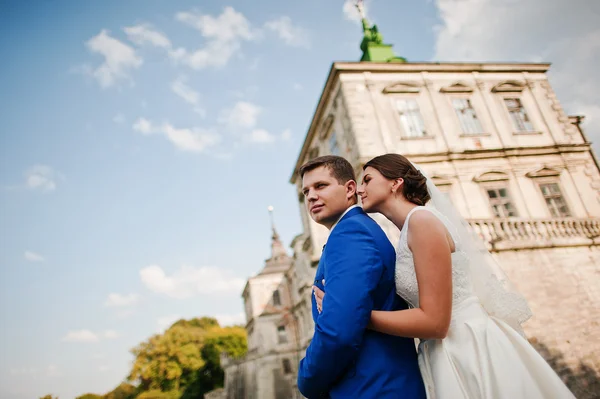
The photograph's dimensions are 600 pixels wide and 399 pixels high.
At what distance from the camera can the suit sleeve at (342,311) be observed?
5.62 feet

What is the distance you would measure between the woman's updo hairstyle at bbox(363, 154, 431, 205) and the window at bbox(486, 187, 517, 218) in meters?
14.0

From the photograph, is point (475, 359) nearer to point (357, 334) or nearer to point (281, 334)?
point (357, 334)

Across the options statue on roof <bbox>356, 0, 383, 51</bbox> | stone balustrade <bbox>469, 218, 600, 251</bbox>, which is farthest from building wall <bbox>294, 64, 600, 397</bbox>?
statue on roof <bbox>356, 0, 383, 51</bbox>

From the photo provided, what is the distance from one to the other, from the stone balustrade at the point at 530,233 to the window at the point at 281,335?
Result: 27.2 m

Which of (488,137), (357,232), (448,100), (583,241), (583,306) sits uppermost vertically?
(448,100)

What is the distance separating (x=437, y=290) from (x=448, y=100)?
54.8 feet

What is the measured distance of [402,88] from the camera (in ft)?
52.7

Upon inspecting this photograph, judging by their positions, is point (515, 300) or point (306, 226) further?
point (306, 226)

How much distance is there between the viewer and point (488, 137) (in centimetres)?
1561

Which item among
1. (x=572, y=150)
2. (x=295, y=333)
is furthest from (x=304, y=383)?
(x=295, y=333)

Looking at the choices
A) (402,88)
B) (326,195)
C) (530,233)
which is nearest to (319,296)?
(326,195)

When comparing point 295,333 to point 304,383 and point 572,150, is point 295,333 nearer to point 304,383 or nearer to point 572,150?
point 572,150

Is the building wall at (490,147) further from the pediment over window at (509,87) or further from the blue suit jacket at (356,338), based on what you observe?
the blue suit jacket at (356,338)

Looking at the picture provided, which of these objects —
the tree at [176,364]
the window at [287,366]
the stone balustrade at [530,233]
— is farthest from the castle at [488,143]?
the tree at [176,364]
